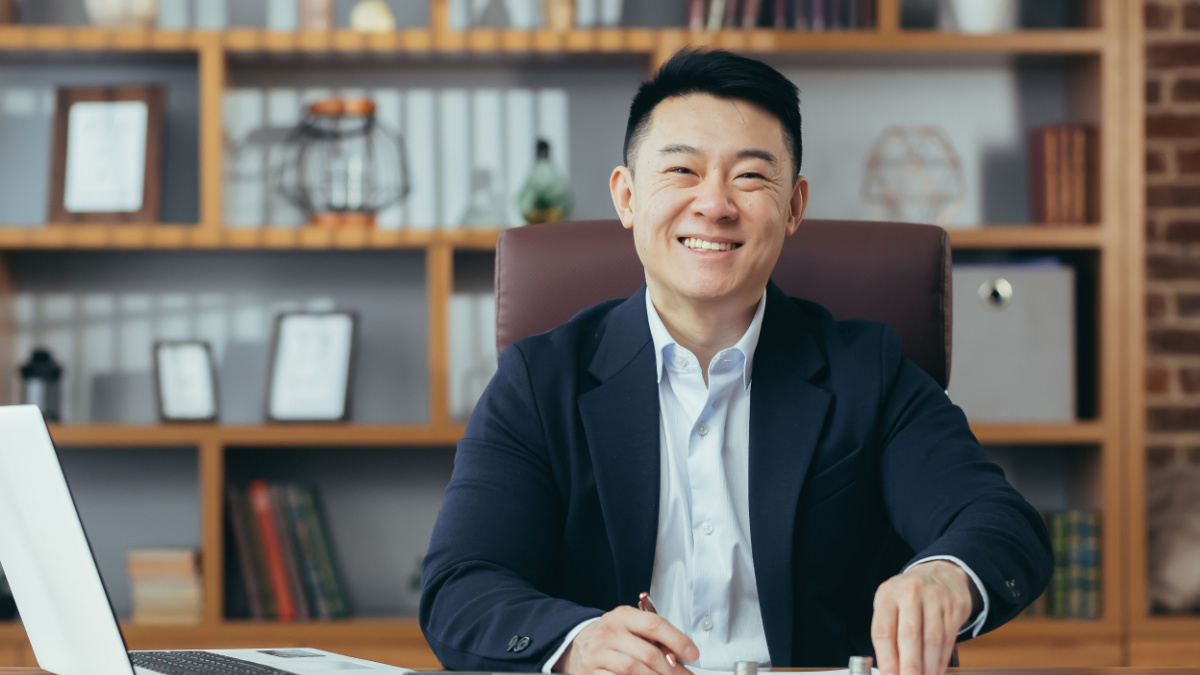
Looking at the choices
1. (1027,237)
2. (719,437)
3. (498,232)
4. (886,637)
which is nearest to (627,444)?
(719,437)

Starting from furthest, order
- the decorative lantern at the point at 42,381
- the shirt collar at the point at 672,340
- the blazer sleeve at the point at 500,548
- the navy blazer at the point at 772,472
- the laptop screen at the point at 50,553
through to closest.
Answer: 1. the decorative lantern at the point at 42,381
2. the shirt collar at the point at 672,340
3. the navy blazer at the point at 772,472
4. the blazer sleeve at the point at 500,548
5. the laptop screen at the point at 50,553

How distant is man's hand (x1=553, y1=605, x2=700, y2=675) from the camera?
2.71 feet

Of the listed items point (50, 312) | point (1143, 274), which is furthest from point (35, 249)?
point (1143, 274)

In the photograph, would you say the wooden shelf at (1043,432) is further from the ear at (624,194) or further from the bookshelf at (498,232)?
the ear at (624,194)

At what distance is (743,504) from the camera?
1.26m

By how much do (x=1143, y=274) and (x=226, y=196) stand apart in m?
2.01

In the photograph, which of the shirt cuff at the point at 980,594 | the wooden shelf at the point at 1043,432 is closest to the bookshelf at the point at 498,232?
the wooden shelf at the point at 1043,432

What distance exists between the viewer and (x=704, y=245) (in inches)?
50.3

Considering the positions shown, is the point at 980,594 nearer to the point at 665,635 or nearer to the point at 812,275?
the point at 665,635

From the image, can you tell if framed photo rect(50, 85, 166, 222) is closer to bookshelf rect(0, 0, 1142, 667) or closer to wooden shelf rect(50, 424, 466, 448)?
bookshelf rect(0, 0, 1142, 667)

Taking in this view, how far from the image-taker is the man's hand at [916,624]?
840 mm

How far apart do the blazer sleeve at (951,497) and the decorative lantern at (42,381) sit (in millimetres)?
1915

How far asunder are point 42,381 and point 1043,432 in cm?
217

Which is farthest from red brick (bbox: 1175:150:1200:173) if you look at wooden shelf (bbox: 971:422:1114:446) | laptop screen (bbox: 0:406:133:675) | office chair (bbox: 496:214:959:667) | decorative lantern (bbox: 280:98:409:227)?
laptop screen (bbox: 0:406:133:675)
